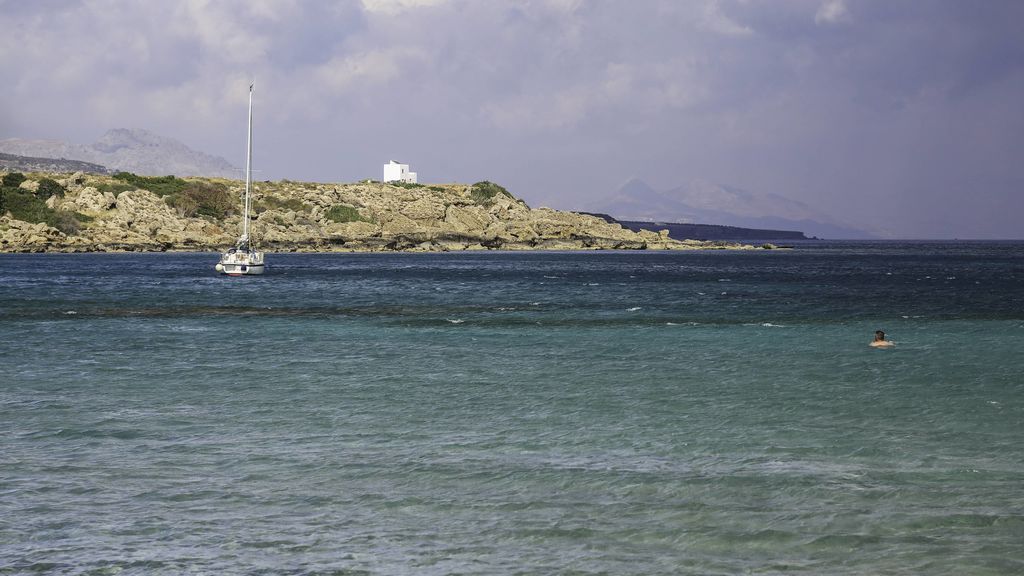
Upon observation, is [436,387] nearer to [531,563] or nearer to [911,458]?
[911,458]

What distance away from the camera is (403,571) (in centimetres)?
1164

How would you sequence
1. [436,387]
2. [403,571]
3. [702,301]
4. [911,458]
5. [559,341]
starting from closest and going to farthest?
[403,571], [911,458], [436,387], [559,341], [702,301]

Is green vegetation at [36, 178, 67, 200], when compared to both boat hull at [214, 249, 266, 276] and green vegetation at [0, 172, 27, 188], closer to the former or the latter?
green vegetation at [0, 172, 27, 188]

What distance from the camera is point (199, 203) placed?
7549 inches

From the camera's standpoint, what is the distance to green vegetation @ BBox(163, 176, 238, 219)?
7377 inches

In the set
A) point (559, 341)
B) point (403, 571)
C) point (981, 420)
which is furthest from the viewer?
point (559, 341)

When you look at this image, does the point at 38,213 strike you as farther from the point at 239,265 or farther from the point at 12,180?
the point at 239,265

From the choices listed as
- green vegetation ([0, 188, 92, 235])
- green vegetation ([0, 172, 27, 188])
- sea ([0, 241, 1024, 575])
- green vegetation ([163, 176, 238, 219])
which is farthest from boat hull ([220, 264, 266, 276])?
green vegetation ([0, 172, 27, 188])

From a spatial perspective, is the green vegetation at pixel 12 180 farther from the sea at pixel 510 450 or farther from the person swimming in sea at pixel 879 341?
the person swimming in sea at pixel 879 341

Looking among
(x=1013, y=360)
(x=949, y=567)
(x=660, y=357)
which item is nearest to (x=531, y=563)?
(x=949, y=567)

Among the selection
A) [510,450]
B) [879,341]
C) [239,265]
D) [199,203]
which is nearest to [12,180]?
[199,203]

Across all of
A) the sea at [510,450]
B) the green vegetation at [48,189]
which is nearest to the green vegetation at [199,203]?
the green vegetation at [48,189]

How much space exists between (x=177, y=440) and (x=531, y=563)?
10300mm

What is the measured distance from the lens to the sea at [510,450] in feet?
40.9
